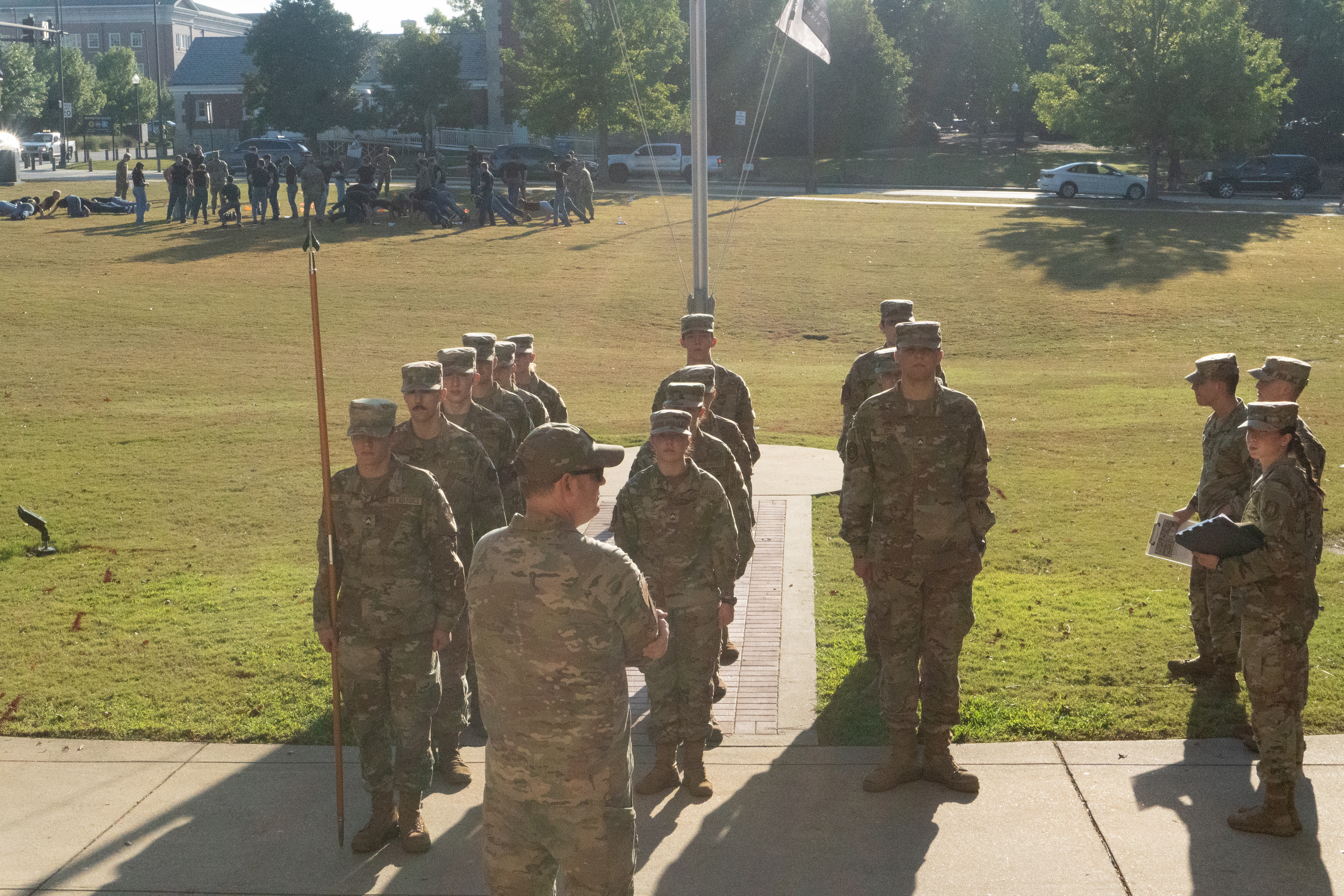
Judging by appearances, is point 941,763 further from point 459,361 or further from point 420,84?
point 420,84

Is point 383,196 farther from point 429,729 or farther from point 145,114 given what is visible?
point 145,114

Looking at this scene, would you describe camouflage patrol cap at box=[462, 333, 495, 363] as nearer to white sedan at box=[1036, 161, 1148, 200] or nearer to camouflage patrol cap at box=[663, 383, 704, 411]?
camouflage patrol cap at box=[663, 383, 704, 411]

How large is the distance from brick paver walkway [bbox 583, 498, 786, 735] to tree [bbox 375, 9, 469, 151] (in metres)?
61.8

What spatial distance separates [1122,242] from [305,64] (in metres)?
49.7

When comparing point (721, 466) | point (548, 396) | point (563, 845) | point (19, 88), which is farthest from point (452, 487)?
point (19, 88)

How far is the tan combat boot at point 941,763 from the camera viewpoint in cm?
648

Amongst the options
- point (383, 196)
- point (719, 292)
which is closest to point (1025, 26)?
point (383, 196)

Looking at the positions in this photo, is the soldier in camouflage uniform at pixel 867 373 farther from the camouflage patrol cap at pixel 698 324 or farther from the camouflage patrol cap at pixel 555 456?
the camouflage patrol cap at pixel 555 456

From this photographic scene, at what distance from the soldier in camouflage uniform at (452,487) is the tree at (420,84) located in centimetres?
6529

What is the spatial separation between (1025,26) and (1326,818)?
82944mm

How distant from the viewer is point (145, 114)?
89000mm

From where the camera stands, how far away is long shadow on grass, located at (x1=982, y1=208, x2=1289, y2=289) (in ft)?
100

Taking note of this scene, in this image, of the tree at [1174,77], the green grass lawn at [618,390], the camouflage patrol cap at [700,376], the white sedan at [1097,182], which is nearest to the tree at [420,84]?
the green grass lawn at [618,390]

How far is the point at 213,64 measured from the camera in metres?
91.6
